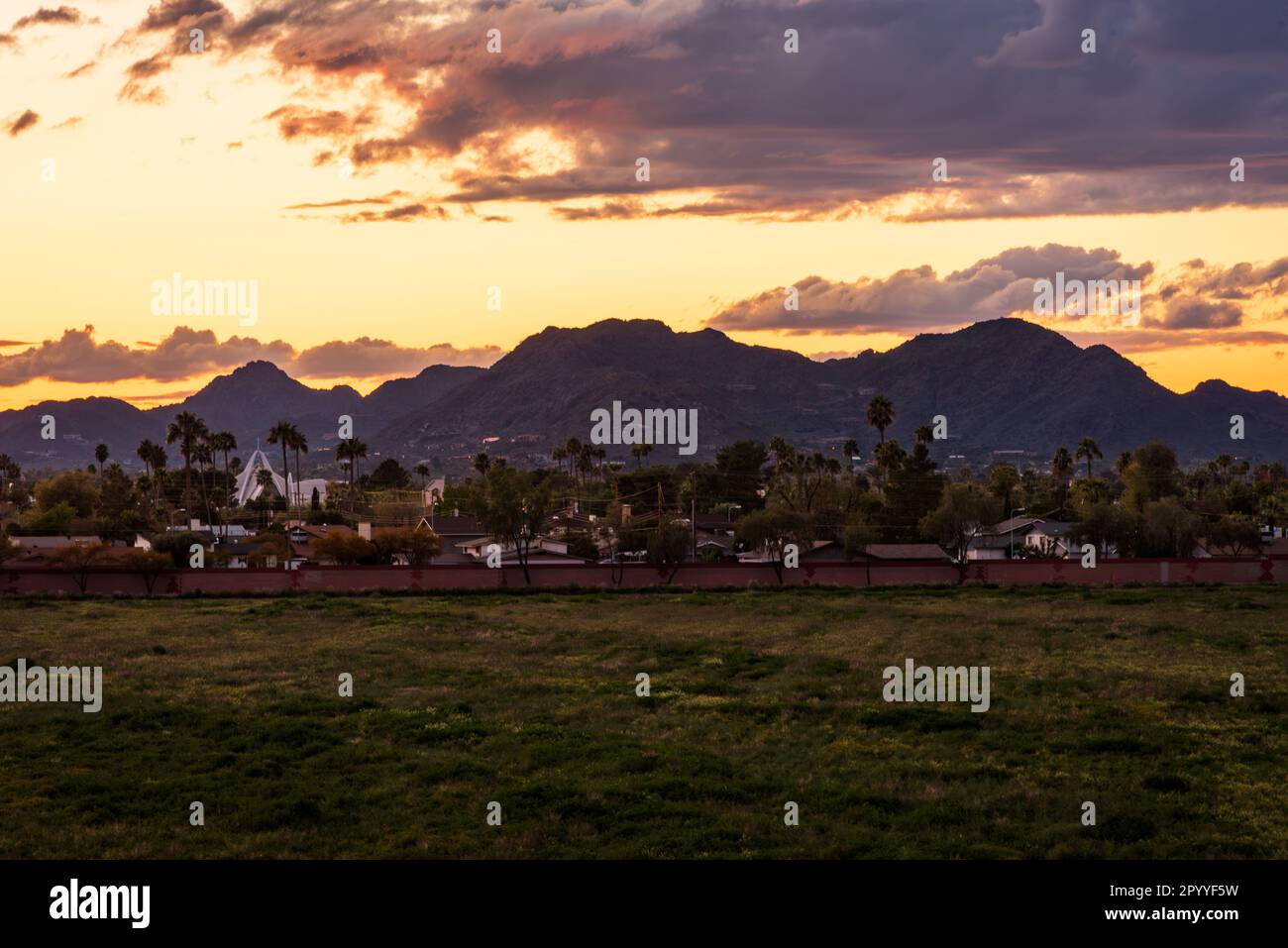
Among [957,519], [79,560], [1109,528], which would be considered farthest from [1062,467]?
[79,560]

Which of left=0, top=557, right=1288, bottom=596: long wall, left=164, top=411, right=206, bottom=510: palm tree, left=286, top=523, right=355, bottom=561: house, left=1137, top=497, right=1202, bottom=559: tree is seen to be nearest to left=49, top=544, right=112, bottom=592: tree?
left=0, top=557, right=1288, bottom=596: long wall

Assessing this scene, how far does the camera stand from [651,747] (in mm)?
23938

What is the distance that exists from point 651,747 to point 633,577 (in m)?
47.6

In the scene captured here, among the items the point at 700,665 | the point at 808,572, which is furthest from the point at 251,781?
the point at 808,572

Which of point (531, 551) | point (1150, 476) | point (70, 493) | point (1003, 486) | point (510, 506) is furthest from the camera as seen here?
point (1003, 486)

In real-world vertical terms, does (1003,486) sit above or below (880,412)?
below

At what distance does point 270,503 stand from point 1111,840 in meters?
169

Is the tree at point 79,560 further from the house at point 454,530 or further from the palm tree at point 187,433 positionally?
the palm tree at point 187,433

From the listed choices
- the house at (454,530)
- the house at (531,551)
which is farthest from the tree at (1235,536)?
the house at (454,530)

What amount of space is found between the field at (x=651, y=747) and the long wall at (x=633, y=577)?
Result: 20127 mm

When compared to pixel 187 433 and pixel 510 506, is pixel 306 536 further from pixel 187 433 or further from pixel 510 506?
pixel 510 506

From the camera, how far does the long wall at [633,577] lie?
215 ft

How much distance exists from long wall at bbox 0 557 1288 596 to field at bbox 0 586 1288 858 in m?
20.1
